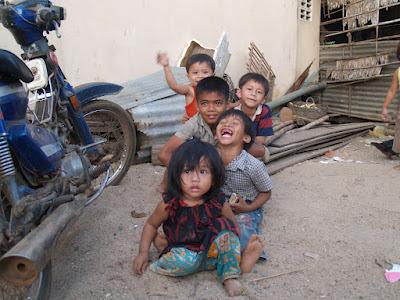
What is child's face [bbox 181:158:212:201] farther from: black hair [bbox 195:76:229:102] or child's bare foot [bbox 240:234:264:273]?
black hair [bbox 195:76:229:102]

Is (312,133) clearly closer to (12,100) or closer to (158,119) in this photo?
(158,119)

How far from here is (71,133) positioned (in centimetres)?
336

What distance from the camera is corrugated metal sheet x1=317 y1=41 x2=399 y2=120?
5.94m

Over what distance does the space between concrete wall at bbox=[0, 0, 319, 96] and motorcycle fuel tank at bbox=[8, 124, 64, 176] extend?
6.06ft

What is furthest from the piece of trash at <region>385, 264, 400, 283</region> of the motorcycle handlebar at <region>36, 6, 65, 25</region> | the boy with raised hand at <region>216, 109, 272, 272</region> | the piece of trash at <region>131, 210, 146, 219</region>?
the motorcycle handlebar at <region>36, 6, 65, 25</region>

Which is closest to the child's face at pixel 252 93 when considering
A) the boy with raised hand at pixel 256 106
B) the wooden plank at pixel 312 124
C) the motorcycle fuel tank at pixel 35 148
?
the boy with raised hand at pixel 256 106

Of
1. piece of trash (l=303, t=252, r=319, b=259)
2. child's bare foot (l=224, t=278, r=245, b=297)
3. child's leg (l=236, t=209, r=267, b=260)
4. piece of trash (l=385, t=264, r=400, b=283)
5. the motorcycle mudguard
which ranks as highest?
the motorcycle mudguard

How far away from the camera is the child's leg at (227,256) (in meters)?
2.32

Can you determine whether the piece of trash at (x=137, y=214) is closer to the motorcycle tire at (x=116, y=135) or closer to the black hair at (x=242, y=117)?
the motorcycle tire at (x=116, y=135)

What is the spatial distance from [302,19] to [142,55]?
2920mm

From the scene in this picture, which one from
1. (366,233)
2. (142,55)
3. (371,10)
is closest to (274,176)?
(366,233)

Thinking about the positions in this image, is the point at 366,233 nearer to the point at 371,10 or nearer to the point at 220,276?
the point at 220,276

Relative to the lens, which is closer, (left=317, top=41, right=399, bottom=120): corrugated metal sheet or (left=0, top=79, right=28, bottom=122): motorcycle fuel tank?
(left=0, top=79, right=28, bottom=122): motorcycle fuel tank

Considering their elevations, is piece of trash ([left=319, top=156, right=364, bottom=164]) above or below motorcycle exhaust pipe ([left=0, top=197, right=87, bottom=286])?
below
